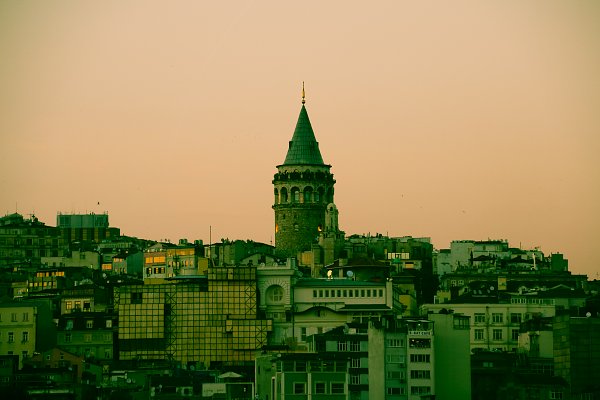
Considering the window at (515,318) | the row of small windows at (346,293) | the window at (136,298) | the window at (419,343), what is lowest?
the window at (419,343)

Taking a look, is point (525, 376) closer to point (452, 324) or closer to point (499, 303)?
point (452, 324)

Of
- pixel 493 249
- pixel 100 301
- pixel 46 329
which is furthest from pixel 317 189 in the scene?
pixel 46 329

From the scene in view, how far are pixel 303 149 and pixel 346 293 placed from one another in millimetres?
40579

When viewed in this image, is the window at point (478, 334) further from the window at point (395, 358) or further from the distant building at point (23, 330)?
the distant building at point (23, 330)

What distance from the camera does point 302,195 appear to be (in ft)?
561

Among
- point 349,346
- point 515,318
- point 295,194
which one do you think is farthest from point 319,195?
point 349,346

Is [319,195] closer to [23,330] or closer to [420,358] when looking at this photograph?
[23,330]

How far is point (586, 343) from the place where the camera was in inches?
4257

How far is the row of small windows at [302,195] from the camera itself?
171m

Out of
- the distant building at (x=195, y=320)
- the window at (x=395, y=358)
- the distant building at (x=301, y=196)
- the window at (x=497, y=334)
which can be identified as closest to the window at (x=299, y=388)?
the window at (x=395, y=358)

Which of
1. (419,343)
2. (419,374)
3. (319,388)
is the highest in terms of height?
(419,343)

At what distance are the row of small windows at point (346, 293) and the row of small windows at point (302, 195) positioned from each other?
121ft

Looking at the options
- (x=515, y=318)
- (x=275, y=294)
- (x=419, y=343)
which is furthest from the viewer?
(x=275, y=294)

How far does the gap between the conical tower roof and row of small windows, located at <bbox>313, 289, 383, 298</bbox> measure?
3905cm
